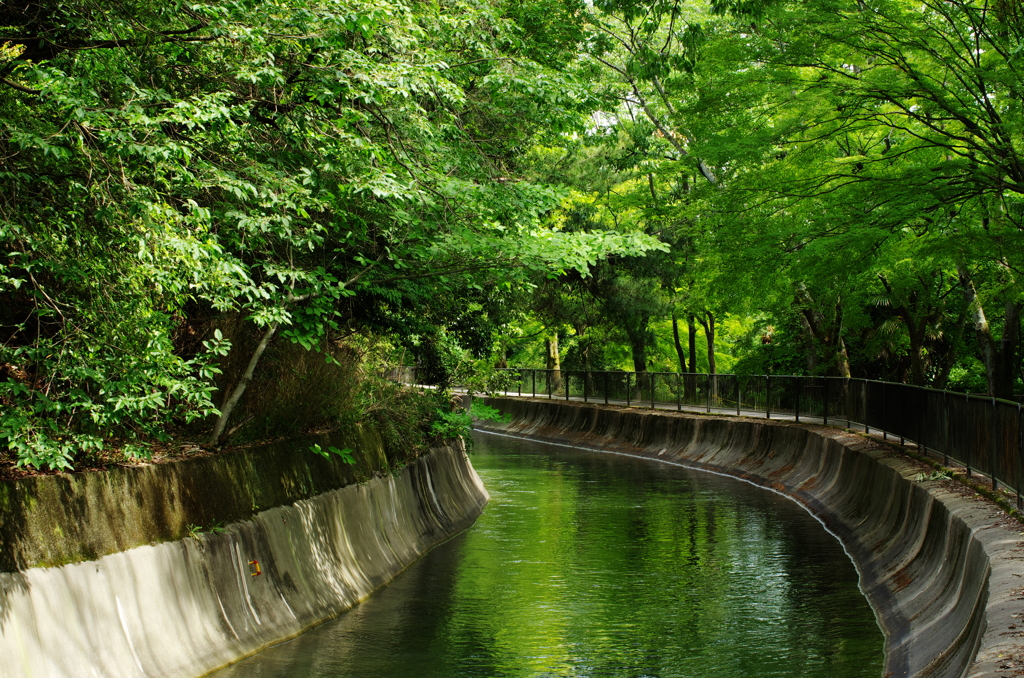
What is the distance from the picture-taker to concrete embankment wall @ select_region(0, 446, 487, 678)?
787cm

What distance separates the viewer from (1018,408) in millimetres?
11570

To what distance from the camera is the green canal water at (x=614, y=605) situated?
10.6 metres

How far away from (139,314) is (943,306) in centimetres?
2919

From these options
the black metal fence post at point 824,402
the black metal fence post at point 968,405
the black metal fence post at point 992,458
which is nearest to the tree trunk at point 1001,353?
the black metal fence post at point 824,402

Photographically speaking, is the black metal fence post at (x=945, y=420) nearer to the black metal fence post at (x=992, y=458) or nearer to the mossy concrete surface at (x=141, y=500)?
the black metal fence post at (x=992, y=458)

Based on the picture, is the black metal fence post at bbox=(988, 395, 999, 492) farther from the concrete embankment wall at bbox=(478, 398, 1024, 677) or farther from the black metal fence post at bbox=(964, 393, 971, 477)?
the black metal fence post at bbox=(964, 393, 971, 477)

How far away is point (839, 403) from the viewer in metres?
26.8

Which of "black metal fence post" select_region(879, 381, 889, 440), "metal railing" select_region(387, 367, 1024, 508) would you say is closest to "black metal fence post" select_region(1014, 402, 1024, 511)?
"metal railing" select_region(387, 367, 1024, 508)

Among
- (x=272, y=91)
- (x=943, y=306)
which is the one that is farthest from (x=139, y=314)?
(x=943, y=306)

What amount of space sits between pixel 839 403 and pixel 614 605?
49.8 feet

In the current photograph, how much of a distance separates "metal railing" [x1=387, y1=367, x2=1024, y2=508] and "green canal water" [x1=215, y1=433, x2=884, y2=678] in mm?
2371

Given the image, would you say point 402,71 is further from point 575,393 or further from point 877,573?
A: point 575,393

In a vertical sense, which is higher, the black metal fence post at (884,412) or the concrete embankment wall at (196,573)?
the black metal fence post at (884,412)

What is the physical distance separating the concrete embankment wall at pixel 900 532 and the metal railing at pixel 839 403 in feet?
1.87
